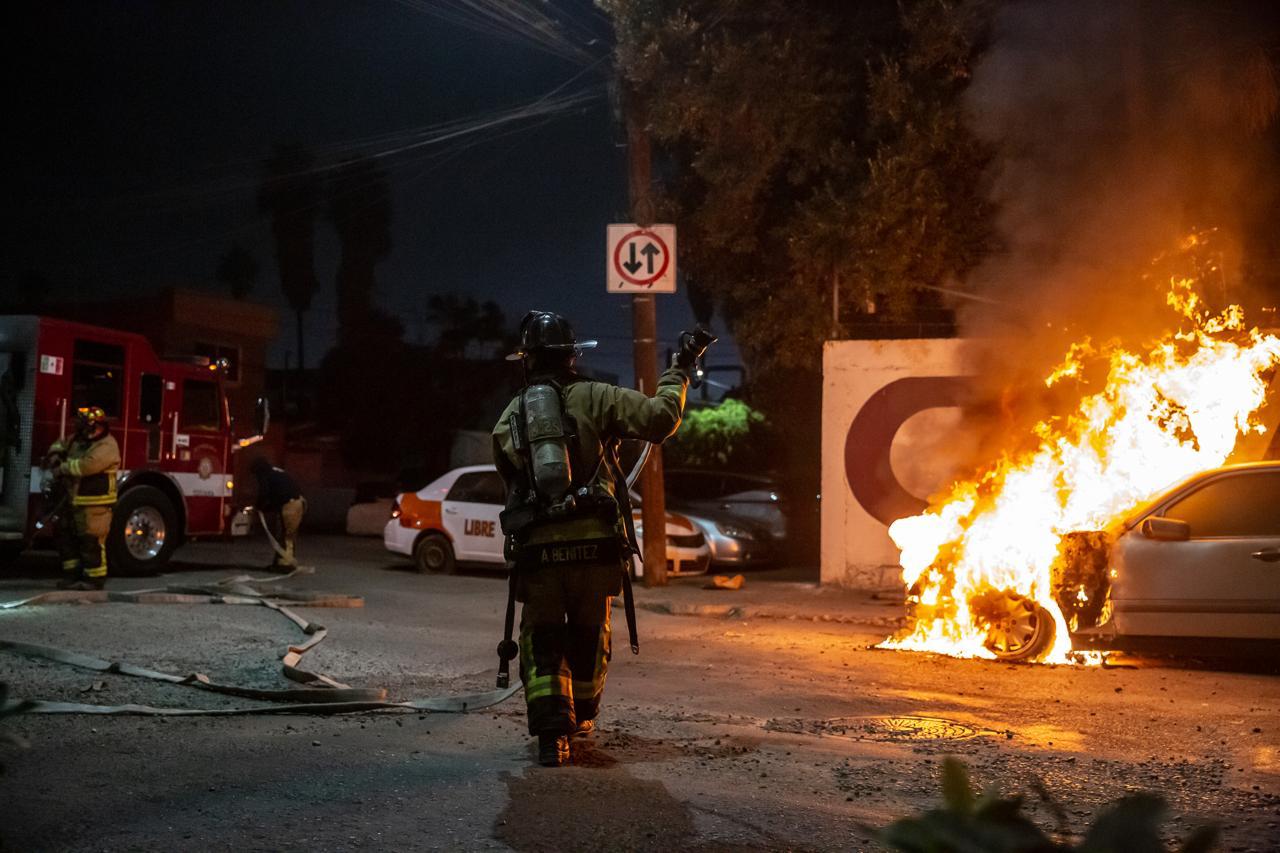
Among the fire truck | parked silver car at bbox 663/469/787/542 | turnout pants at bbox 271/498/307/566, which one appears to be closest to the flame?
parked silver car at bbox 663/469/787/542

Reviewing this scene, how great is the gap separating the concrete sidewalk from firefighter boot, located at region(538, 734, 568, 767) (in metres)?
6.43

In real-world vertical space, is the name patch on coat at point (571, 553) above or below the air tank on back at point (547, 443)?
below

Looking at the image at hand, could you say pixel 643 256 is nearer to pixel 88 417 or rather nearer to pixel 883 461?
pixel 883 461

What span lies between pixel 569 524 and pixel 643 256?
28.5 ft

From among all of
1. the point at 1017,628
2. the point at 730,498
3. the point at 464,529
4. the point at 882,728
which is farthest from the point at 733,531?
the point at 882,728

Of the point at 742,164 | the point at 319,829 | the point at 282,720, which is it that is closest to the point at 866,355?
the point at 742,164

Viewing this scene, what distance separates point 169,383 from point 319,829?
37.6 ft

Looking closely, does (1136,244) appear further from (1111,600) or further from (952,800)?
(952,800)

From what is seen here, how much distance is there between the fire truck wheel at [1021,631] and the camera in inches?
338

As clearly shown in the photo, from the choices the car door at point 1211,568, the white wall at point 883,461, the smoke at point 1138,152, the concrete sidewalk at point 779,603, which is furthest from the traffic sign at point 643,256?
the car door at point 1211,568

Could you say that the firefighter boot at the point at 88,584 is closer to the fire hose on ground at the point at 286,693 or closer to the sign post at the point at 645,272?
the fire hose on ground at the point at 286,693

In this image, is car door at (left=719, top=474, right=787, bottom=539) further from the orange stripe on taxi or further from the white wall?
the orange stripe on taxi

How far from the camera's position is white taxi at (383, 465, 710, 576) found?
14867 millimetres

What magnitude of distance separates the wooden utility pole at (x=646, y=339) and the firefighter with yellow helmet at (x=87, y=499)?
5522mm
